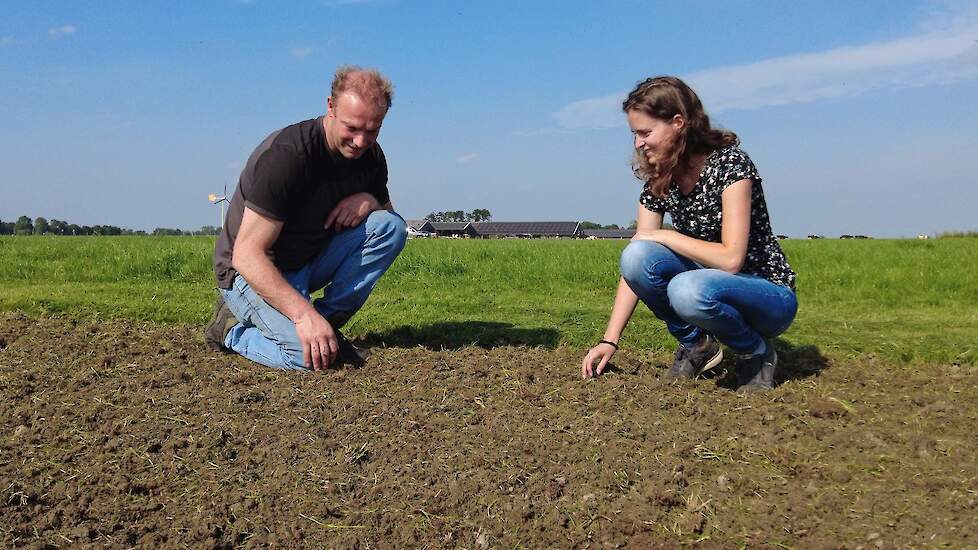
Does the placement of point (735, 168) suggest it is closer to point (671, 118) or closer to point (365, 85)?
point (671, 118)

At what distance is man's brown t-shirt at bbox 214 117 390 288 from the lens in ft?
13.5

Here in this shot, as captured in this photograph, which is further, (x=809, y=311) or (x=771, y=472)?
(x=809, y=311)

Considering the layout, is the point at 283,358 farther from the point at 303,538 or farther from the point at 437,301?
the point at 437,301

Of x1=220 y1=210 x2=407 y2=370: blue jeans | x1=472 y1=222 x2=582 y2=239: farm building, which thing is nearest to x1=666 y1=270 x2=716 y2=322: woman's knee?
x1=220 y1=210 x2=407 y2=370: blue jeans

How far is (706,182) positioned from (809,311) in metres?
4.29

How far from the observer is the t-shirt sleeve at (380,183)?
15.6ft

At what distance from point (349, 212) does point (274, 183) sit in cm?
58

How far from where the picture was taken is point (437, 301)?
7012 millimetres

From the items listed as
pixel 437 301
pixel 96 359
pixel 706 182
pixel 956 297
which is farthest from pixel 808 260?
pixel 96 359

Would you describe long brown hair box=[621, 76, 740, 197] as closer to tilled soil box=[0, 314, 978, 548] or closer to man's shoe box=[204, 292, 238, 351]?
tilled soil box=[0, 314, 978, 548]

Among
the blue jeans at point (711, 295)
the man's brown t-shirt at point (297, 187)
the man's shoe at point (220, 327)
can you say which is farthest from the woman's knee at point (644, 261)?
the man's shoe at point (220, 327)

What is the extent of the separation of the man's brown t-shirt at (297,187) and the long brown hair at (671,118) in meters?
1.63

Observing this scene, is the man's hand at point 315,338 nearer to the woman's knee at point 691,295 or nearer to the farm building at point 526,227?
the woman's knee at point 691,295

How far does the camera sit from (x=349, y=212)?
4566 millimetres
